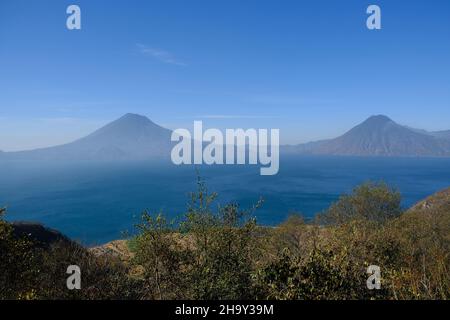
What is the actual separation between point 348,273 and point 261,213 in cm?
15481

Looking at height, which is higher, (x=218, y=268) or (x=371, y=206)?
(x=218, y=268)

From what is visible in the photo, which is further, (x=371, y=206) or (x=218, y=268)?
(x=371, y=206)

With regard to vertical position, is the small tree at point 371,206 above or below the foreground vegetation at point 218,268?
below

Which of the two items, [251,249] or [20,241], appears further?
[251,249]

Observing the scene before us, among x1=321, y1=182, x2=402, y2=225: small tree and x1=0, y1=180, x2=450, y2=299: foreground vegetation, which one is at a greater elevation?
x1=0, y1=180, x2=450, y2=299: foreground vegetation

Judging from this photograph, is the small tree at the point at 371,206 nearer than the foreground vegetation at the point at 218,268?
No

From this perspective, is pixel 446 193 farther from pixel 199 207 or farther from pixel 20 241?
pixel 20 241

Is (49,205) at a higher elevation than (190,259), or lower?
lower

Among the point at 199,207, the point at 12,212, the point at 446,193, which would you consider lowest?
the point at 12,212

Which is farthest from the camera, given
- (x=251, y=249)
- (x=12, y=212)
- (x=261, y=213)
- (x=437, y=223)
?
(x=12, y=212)

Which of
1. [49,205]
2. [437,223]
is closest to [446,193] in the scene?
[437,223]

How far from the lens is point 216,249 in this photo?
71.4 feet

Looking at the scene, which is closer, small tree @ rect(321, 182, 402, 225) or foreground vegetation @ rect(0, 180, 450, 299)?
foreground vegetation @ rect(0, 180, 450, 299)
